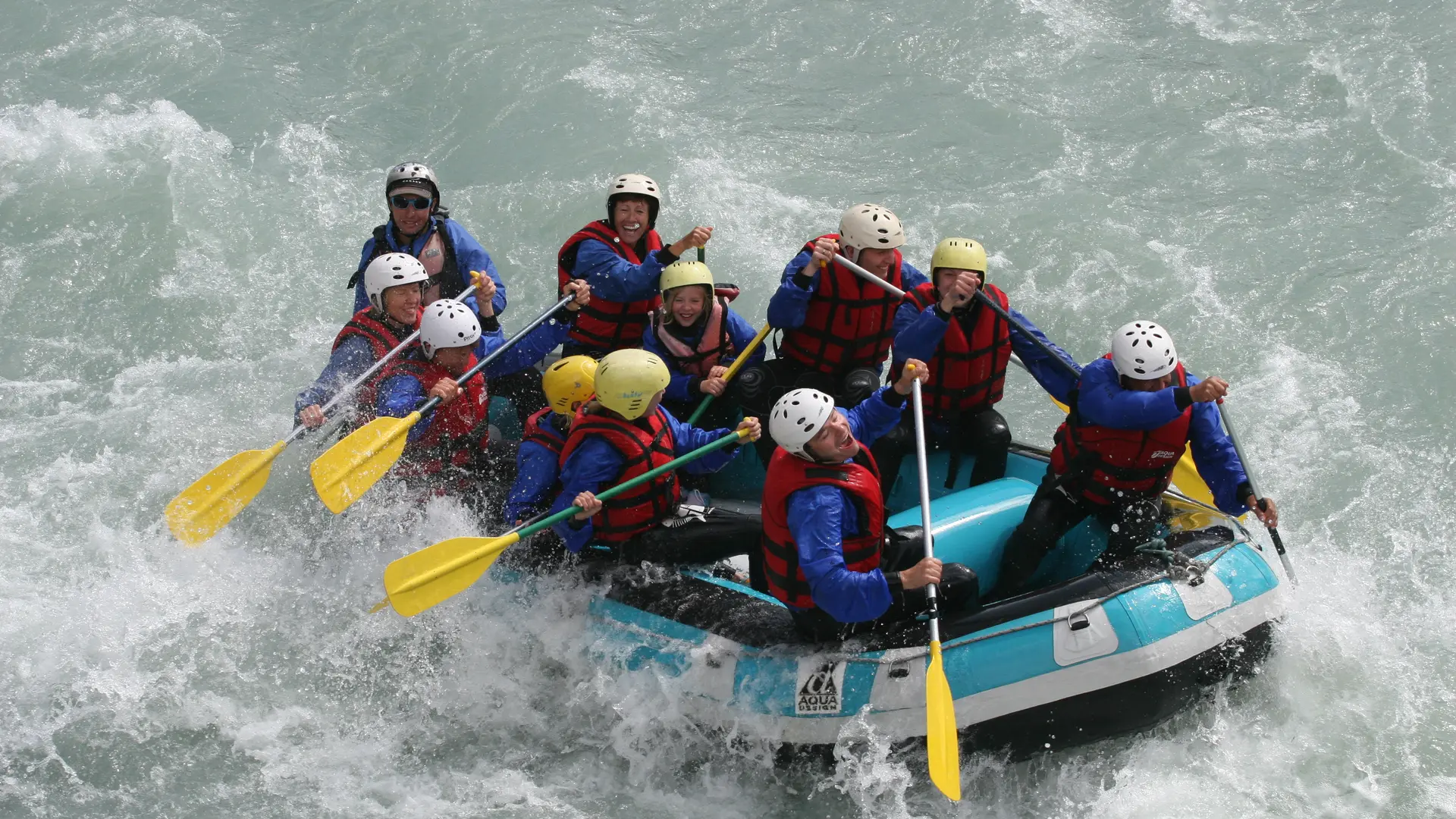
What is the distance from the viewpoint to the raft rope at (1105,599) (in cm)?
519

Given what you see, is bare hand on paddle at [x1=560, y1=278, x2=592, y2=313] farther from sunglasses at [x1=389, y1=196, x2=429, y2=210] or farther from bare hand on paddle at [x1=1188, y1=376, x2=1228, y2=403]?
bare hand on paddle at [x1=1188, y1=376, x2=1228, y2=403]

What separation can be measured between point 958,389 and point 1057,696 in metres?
1.59

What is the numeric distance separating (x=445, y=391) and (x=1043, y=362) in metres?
2.62

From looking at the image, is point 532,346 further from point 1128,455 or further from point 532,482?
point 1128,455

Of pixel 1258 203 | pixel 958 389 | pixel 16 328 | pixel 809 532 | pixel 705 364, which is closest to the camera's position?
pixel 809 532

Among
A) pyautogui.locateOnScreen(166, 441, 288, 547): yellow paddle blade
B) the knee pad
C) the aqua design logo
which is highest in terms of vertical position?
the knee pad

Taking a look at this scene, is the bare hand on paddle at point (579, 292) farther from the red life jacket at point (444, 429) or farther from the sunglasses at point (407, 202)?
the sunglasses at point (407, 202)

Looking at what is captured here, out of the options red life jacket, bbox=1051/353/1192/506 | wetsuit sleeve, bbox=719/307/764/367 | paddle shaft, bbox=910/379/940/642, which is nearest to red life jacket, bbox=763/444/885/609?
paddle shaft, bbox=910/379/940/642

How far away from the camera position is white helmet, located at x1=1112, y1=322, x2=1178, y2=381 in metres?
5.41

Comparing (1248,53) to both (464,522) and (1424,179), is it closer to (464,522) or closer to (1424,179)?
(1424,179)

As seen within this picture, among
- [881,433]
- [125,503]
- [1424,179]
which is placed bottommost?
[1424,179]

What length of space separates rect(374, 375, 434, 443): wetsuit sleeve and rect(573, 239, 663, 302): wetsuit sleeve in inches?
38.8

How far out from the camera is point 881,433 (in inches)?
223

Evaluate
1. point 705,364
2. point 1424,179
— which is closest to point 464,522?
point 705,364
